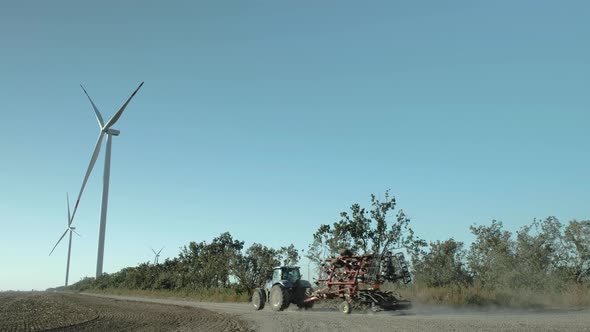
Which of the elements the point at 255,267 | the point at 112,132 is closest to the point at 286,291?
the point at 255,267

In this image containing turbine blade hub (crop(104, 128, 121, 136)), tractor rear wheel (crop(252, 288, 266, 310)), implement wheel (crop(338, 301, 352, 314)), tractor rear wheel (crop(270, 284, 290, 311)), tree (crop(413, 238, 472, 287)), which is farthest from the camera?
turbine blade hub (crop(104, 128, 121, 136))

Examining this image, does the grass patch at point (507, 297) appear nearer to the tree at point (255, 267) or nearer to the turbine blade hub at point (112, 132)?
the tree at point (255, 267)

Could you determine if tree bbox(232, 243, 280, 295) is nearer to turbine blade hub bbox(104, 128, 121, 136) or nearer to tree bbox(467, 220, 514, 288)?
tree bbox(467, 220, 514, 288)

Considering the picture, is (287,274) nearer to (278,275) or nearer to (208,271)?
(278,275)

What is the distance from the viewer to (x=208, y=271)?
42.6 m

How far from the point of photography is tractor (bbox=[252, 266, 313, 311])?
20.7 meters

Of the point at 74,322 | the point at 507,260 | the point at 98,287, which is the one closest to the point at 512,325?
the point at 74,322

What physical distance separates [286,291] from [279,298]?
418mm

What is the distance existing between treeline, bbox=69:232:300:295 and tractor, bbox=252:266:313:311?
11913 mm

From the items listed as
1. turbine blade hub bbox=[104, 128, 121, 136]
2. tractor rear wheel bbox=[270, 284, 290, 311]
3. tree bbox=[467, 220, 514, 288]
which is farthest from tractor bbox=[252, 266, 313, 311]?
turbine blade hub bbox=[104, 128, 121, 136]

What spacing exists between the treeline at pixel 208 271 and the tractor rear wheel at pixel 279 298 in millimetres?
13172

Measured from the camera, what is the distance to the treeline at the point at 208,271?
36000mm

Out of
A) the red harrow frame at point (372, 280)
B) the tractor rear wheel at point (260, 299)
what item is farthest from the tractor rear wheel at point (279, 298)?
the red harrow frame at point (372, 280)

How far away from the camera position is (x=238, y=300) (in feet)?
105
